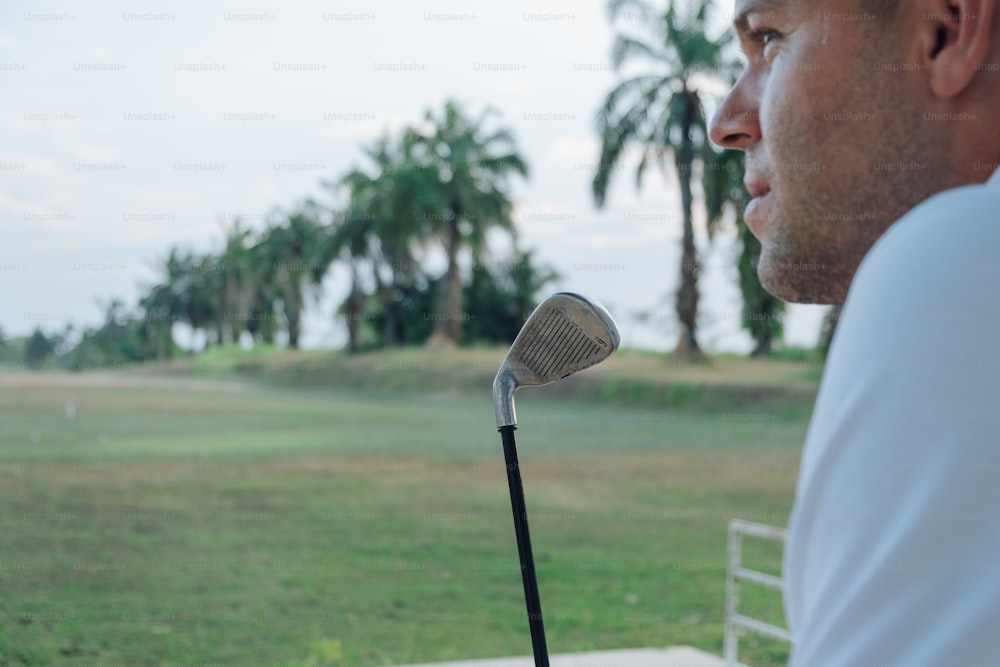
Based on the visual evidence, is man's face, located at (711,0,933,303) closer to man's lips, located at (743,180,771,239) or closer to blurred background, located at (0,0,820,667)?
man's lips, located at (743,180,771,239)

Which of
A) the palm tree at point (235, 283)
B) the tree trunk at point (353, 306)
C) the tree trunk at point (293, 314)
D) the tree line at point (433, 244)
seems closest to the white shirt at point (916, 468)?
the tree line at point (433, 244)

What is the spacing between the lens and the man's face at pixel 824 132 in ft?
0.85

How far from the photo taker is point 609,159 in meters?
11.5

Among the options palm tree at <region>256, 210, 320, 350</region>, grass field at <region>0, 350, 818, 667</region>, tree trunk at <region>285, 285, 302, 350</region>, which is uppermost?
palm tree at <region>256, 210, 320, 350</region>

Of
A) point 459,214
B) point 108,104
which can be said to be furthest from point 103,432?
point 459,214

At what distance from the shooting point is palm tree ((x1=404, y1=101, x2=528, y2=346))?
47.1 ft

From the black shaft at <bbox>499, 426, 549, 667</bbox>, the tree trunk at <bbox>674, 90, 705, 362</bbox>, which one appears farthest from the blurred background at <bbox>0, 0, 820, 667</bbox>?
the black shaft at <bbox>499, 426, 549, 667</bbox>

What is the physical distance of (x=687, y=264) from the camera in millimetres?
11422

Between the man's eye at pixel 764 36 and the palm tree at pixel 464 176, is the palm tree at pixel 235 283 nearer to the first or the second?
→ the palm tree at pixel 464 176

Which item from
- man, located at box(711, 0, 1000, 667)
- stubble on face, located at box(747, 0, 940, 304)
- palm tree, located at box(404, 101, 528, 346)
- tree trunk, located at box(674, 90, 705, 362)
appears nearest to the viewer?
man, located at box(711, 0, 1000, 667)

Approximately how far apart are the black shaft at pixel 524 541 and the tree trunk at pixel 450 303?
1393 cm

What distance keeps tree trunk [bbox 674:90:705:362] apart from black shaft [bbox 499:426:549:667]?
1109 cm

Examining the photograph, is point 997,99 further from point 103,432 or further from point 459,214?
point 459,214

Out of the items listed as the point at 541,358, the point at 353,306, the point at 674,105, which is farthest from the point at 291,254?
the point at 541,358
